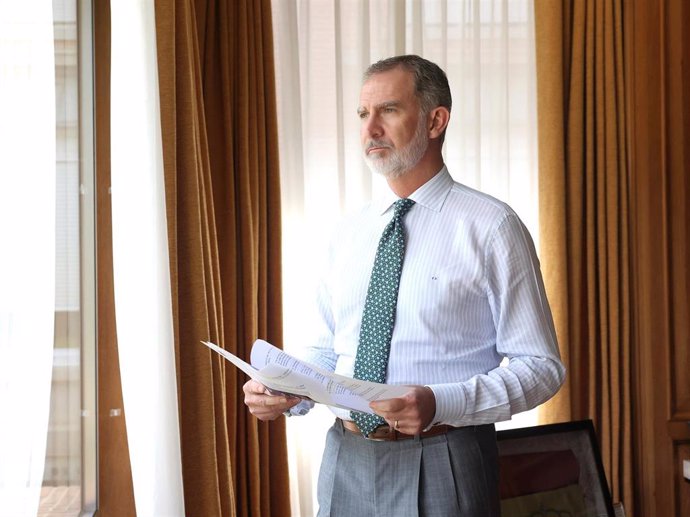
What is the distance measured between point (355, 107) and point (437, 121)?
5.21 ft

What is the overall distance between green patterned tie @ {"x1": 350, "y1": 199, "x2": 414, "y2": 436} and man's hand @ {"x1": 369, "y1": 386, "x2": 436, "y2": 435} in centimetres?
21

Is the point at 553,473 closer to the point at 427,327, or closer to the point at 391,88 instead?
the point at 427,327

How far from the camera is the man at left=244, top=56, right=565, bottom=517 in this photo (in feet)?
5.90

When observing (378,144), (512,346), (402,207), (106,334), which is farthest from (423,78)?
Result: (106,334)

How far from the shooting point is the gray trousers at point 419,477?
1798 mm

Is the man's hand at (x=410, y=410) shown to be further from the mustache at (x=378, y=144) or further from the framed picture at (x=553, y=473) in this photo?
the framed picture at (x=553, y=473)

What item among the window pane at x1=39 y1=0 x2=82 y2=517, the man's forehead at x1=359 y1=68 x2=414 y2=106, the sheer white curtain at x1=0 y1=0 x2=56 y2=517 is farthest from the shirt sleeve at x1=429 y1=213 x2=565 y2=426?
the window pane at x1=39 y1=0 x2=82 y2=517

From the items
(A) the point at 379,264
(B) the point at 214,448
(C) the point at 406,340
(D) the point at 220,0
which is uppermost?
(D) the point at 220,0

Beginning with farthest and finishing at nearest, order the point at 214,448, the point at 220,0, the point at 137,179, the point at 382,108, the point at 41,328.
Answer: the point at 220,0 < the point at 214,448 < the point at 137,179 < the point at 382,108 < the point at 41,328

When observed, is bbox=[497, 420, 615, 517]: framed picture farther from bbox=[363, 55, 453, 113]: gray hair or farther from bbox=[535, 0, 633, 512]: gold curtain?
bbox=[363, 55, 453, 113]: gray hair

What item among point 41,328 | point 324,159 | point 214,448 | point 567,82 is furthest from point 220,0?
point 41,328

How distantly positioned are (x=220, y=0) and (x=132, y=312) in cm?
158

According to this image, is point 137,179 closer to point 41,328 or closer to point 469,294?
point 41,328

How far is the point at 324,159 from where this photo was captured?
142 inches
